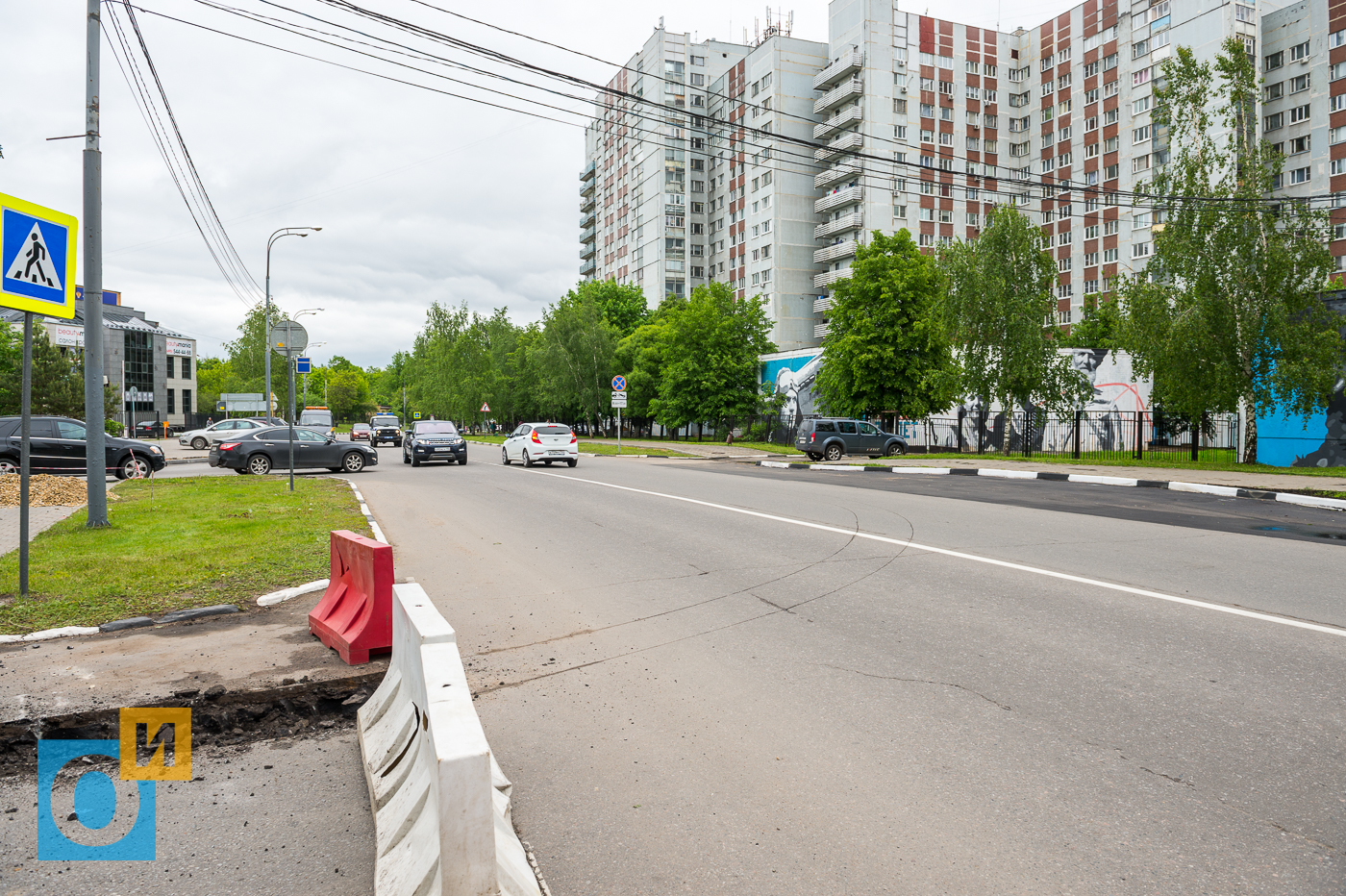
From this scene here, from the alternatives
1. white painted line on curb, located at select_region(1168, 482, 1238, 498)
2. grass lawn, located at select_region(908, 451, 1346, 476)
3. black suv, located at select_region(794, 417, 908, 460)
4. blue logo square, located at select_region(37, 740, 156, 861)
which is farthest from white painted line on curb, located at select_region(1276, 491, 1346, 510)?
blue logo square, located at select_region(37, 740, 156, 861)

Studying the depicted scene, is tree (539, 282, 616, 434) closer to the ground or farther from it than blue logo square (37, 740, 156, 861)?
farther from it

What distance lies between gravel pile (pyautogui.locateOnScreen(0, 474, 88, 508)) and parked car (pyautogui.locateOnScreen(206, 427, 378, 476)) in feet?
18.2

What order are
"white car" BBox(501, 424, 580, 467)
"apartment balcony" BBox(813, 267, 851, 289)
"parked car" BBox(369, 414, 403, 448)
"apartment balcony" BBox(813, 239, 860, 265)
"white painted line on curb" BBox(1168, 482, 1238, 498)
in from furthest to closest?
"apartment balcony" BBox(813, 267, 851, 289), "apartment balcony" BBox(813, 239, 860, 265), "parked car" BBox(369, 414, 403, 448), "white car" BBox(501, 424, 580, 467), "white painted line on curb" BBox(1168, 482, 1238, 498)

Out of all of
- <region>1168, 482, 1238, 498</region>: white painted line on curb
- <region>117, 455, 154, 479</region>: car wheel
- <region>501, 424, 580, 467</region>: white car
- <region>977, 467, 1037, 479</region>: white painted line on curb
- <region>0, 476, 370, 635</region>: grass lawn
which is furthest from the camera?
<region>501, 424, 580, 467</region>: white car

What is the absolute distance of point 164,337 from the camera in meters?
102

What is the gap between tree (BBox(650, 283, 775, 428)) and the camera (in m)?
50.7

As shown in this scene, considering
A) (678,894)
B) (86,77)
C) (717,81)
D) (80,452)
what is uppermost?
(717,81)

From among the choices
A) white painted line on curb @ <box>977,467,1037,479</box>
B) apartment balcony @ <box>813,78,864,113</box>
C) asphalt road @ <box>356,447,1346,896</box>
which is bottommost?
asphalt road @ <box>356,447,1346,896</box>

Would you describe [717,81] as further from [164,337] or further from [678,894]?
[678,894]

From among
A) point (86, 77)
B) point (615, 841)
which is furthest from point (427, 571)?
point (86, 77)

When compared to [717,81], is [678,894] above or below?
below

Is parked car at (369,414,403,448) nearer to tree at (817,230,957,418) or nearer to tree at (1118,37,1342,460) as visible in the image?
tree at (817,230,957,418)

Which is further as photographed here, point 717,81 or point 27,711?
point 717,81

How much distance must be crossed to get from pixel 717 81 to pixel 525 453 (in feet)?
245
